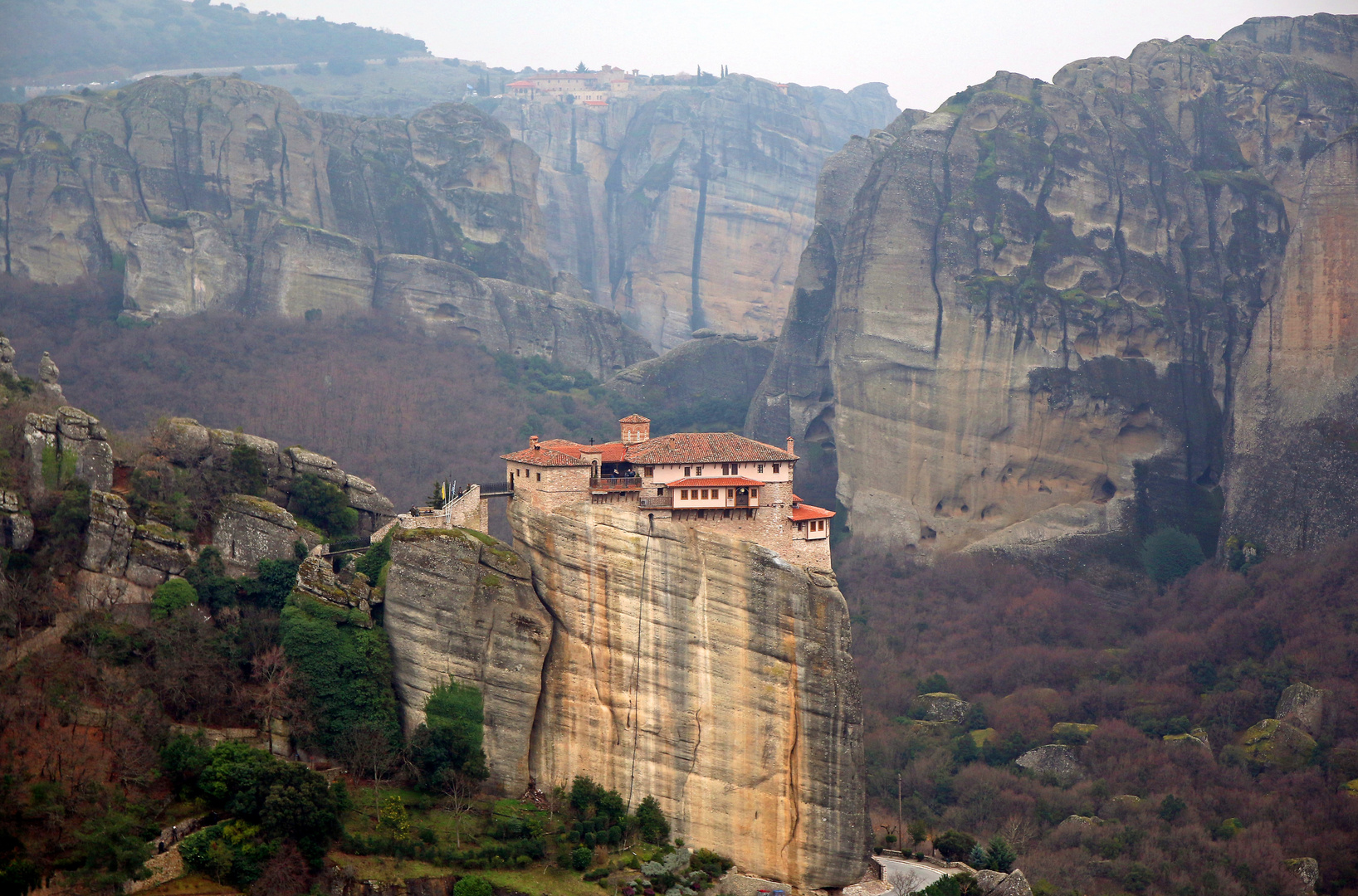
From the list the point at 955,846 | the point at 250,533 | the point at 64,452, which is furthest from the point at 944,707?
the point at 64,452

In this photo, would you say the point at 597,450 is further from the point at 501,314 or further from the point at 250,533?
the point at 501,314

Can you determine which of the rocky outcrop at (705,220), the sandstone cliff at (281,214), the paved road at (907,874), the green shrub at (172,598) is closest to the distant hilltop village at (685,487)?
the green shrub at (172,598)

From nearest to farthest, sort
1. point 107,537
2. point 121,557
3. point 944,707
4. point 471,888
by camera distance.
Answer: point 471,888 → point 107,537 → point 121,557 → point 944,707

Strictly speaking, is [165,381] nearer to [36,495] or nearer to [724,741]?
[36,495]

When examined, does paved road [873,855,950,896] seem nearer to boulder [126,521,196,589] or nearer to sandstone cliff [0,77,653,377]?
boulder [126,521,196,589]

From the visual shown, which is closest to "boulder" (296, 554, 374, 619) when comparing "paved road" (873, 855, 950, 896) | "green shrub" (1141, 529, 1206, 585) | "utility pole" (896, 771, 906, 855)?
"paved road" (873, 855, 950, 896)

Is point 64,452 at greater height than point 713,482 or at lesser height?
lesser

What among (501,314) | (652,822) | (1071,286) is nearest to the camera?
(652,822)

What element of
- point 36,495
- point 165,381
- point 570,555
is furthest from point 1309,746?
point 165,381
